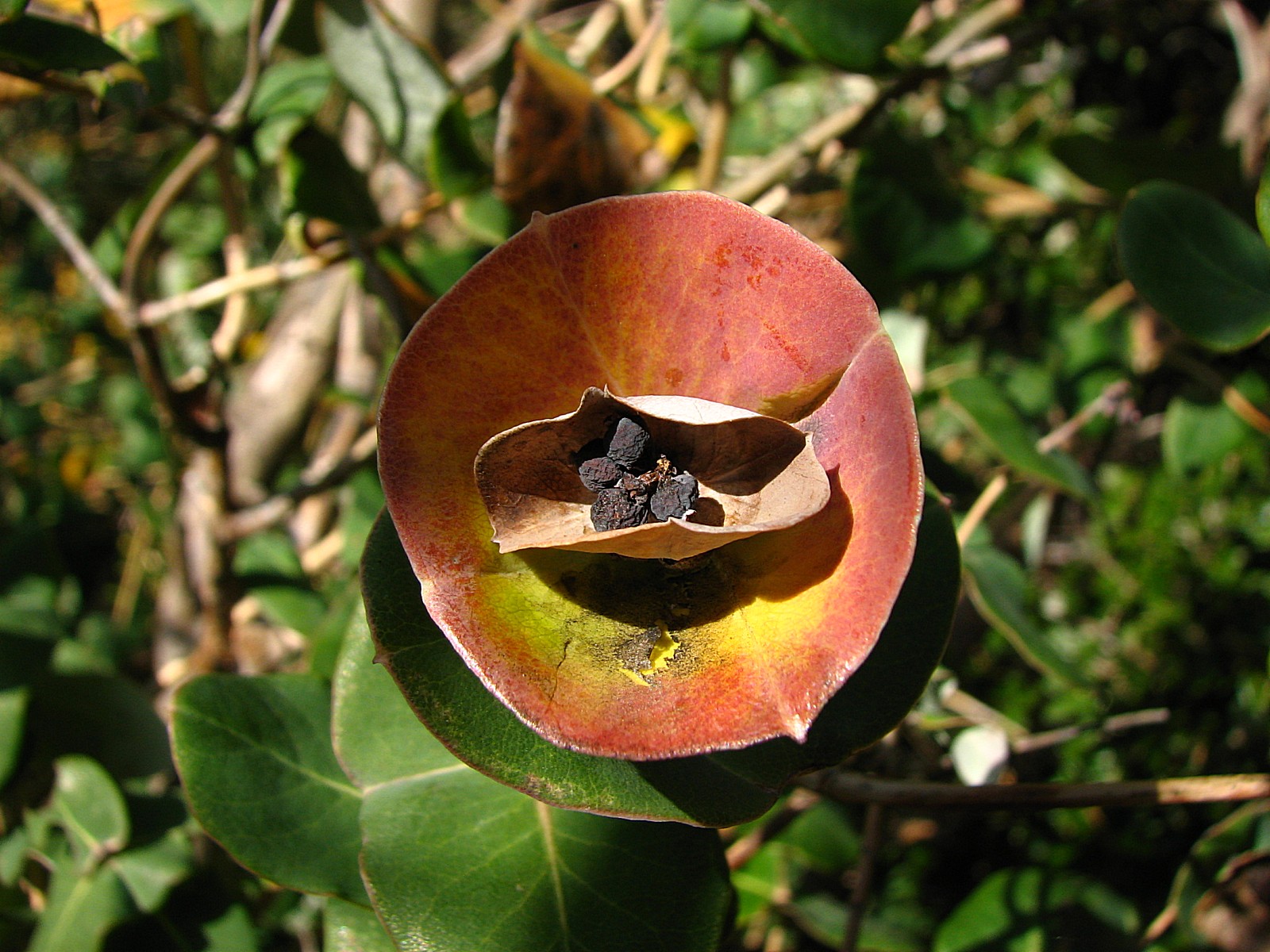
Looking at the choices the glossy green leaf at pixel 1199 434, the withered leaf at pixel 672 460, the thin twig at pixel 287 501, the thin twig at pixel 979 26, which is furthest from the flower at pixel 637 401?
the glossy green leaf at pixel 1199 434

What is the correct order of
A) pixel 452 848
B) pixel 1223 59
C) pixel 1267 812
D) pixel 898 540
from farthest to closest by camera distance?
pixel 1223 59 → pixel 1267 812 → pixel 452 848 → pixel 898 540

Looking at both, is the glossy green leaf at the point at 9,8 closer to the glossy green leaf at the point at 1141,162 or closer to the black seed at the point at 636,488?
the black seed at the point at 636,488

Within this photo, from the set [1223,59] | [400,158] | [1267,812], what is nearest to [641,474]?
[400,158]

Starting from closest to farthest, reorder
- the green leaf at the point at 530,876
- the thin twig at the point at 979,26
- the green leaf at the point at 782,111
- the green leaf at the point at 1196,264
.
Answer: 1. the green leaf at the point at 530,876
2. the green leaf at the point at 1196,264
3. the thin twig at the point at 979,26
4. the green leaf at the point at 782,111

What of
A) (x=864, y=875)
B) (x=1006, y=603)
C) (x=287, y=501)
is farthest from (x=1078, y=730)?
(x=287, y=501)

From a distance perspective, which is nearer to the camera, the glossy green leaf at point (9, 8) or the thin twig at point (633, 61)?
the glossy green leaf at point (9, 8)

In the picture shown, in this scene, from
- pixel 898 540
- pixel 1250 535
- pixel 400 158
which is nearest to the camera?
pixel 898 540

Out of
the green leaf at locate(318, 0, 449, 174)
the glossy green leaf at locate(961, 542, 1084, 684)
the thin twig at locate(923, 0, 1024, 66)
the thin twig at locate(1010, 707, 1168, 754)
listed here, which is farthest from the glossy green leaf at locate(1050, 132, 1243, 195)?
the green leaf at locate(318, 0, 449, 174)

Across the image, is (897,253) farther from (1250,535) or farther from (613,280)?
(1250,535)
